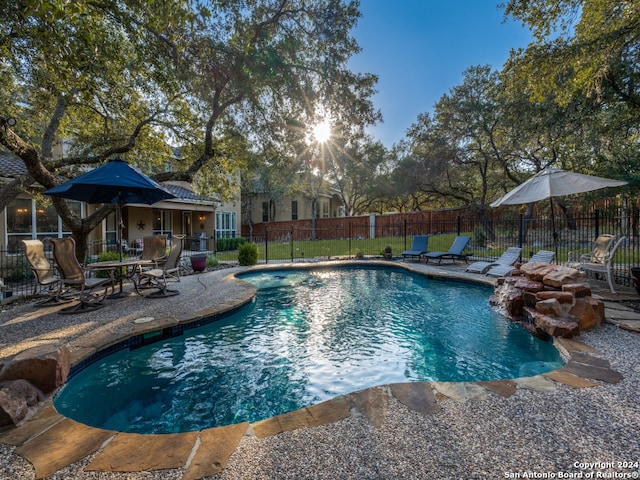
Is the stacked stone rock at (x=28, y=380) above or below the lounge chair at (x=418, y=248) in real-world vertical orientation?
below

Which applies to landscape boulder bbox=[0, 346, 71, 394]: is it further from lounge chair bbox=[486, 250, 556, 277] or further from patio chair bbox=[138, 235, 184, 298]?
lounge chair bbox=[486, 250, 556, 277]

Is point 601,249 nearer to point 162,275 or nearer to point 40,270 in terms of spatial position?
point 162,275

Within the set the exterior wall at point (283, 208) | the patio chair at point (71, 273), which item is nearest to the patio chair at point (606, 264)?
the patio chair at point (71, 273)

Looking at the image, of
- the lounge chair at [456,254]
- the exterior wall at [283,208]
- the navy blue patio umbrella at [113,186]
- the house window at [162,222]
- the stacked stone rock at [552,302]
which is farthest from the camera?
the exterior wall at [283,208]

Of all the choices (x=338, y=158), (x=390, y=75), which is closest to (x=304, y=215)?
(x=338, y=158)

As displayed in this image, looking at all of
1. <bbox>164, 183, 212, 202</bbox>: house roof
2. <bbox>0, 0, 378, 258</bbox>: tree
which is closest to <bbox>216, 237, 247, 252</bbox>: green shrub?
<bbox>164, 183, 212, 202</bbox>: house roof

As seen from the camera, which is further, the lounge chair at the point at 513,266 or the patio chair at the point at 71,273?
the lounge chair at the point at 513,266

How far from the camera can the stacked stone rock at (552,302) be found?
4.32 metres

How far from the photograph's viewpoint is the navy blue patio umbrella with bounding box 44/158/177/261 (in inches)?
213

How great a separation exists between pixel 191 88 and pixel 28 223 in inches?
327

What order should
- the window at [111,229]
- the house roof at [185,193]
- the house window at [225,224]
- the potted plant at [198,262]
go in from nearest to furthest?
1. the potted plant at [198,262]
2. the window at [111,229]
3. the house roof at [185,193]
4. the house window at [225,224]

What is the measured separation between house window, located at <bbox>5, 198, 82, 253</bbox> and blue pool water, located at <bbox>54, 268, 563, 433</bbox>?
9493 millimetres

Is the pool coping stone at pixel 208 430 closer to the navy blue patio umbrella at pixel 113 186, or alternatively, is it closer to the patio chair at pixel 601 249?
the navy blue patio umbrella at pixel 113 186

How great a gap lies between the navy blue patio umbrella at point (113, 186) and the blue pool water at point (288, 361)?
2.95m
